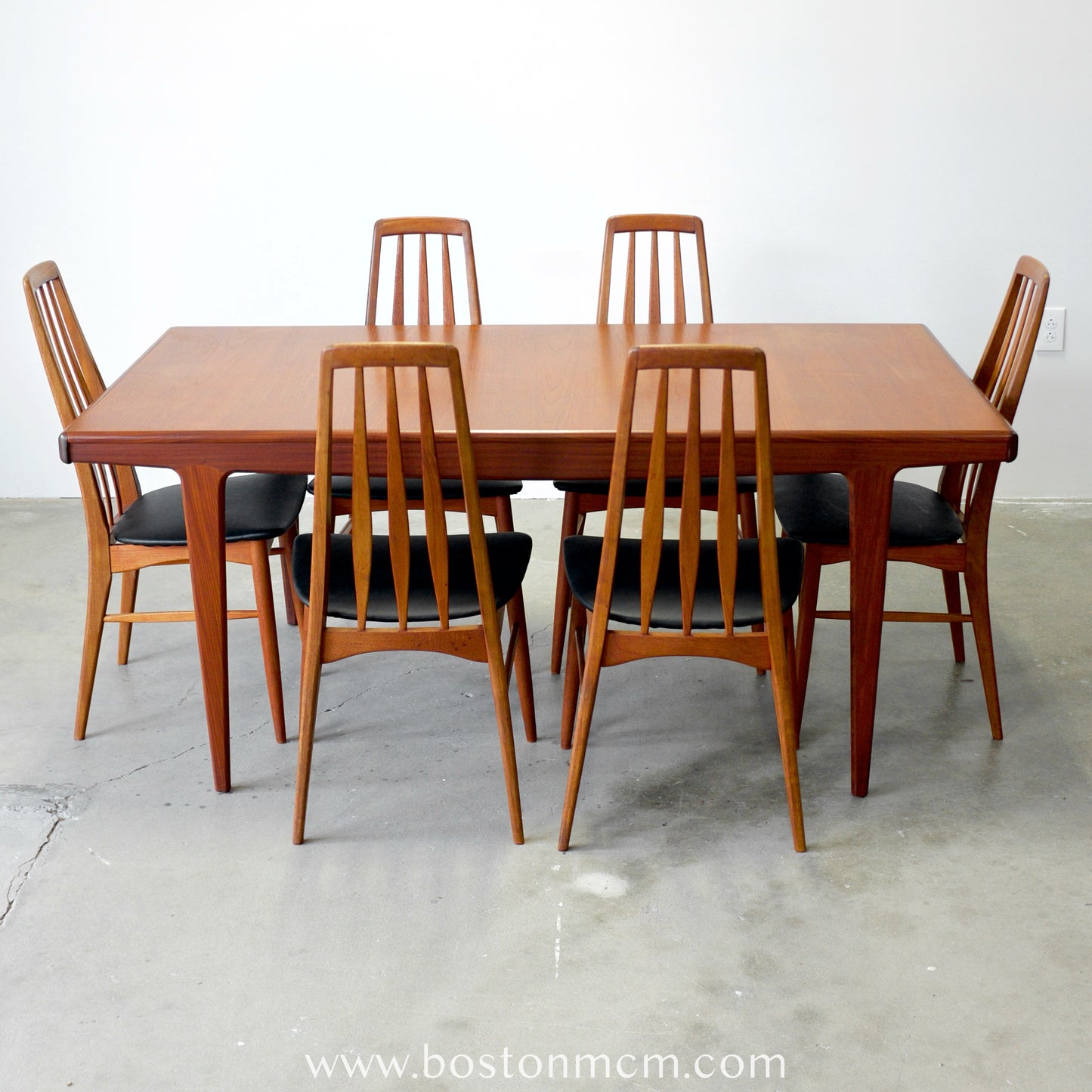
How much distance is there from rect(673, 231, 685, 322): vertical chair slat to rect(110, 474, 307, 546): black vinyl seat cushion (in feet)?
3.06

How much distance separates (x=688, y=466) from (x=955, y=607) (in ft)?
3.45

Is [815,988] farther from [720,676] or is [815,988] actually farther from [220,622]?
[220,622]

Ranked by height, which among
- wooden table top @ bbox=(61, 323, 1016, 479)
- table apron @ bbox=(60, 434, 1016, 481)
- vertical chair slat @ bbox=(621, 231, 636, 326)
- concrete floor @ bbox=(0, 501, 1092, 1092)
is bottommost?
concrete floor @ bbox=(0, 501, 1092, 1092)

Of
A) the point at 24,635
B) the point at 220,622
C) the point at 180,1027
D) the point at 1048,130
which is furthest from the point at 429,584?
the point at 1048,130

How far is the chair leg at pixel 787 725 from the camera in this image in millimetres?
1924

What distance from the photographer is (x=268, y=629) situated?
2311 millimetres

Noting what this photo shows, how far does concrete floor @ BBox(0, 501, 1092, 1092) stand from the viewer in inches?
63.5

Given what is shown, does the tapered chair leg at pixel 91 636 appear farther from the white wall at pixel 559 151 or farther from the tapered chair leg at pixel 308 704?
the white wall at pixel 559 151

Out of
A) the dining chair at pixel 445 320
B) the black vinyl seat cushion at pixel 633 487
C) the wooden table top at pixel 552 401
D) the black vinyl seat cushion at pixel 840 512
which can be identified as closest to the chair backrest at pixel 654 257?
the wooden table top at pixel 552 401

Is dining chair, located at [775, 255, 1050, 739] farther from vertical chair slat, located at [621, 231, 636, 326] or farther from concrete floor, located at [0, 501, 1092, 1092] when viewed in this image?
vertical chair slat, located at [621, 231, 636, 326]

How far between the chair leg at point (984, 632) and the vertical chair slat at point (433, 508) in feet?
3.23

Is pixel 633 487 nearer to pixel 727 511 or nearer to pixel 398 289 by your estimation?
pixel 727 511

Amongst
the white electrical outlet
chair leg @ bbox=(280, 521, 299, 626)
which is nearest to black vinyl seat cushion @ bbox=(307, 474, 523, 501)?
chair leg @ bbox=(280, 521, 299, 626)

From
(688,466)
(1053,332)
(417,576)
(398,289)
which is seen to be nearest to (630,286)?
(398,289)
